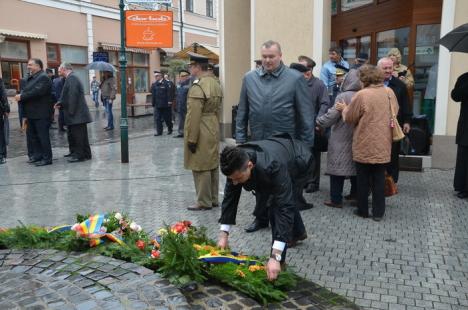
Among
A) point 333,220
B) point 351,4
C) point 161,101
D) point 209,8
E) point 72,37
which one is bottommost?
point 333,220

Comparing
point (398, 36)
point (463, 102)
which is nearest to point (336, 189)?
point (463, 102)

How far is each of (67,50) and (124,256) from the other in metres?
24.6

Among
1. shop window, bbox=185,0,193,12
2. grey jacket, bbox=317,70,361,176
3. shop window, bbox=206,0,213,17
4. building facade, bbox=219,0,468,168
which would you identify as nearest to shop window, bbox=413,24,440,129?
building facade, bbox=219,0,468,168

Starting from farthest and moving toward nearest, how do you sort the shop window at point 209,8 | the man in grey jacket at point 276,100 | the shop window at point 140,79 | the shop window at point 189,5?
1. the shop window at point 209,8
2. the shop window at point 189,5
3. the shop window at point 140,79
4. the man in grey jacket at point 276,100

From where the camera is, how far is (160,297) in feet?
10.9

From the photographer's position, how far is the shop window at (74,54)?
85.9ft

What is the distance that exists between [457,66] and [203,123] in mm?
4609

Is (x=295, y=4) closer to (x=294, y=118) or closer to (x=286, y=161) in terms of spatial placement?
(x=294, y=118)

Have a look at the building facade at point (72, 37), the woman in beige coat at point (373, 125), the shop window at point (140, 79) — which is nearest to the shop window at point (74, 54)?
the building facade at point (72, 37)

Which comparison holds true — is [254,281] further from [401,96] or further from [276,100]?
[401,96]

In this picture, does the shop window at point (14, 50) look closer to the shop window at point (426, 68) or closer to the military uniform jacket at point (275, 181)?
the shop window at point (426, 68)

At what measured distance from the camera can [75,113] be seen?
945 centimetres

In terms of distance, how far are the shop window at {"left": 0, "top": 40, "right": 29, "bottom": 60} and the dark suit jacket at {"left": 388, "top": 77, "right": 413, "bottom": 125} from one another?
20.4 meters

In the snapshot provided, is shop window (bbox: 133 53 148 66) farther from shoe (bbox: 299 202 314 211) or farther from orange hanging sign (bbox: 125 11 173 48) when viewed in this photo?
shoe (bbox: 299 202 314 211)
